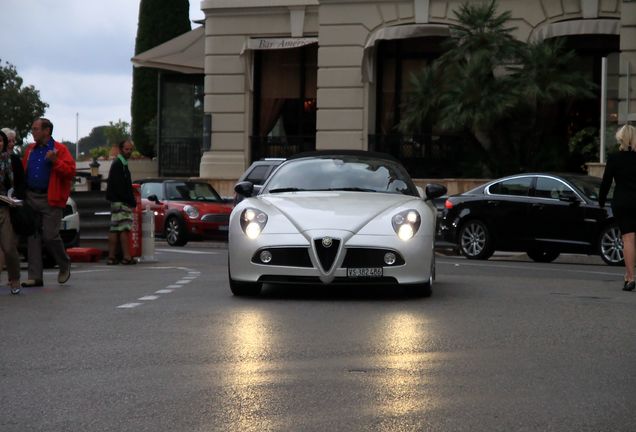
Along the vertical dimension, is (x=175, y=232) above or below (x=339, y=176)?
below

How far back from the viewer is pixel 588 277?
1788 centimetres

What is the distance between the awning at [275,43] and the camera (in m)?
37.4

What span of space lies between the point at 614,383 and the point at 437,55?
97.6 ft

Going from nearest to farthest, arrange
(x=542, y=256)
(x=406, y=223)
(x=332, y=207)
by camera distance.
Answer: (x=406, y=223)
(x=332, y=207)
(x=542, y=256)

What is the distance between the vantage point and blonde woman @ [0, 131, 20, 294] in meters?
14.7

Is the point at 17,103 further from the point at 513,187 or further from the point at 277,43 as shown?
the point at 513,187

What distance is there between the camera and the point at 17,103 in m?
81.3

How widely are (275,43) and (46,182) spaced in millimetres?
22723

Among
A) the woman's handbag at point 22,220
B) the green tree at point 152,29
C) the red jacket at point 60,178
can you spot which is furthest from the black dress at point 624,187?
the green tree at point 152,29

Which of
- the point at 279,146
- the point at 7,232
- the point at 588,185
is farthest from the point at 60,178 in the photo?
the point at 279,146

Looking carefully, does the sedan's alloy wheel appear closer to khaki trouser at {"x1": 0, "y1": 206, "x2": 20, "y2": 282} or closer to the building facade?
the building facade

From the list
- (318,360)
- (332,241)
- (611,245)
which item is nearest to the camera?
(318,360)

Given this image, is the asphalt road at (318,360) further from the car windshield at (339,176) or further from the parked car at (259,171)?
the parked car at (259,171)

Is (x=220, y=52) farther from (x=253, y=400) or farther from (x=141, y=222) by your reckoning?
(x=253, y=400)
